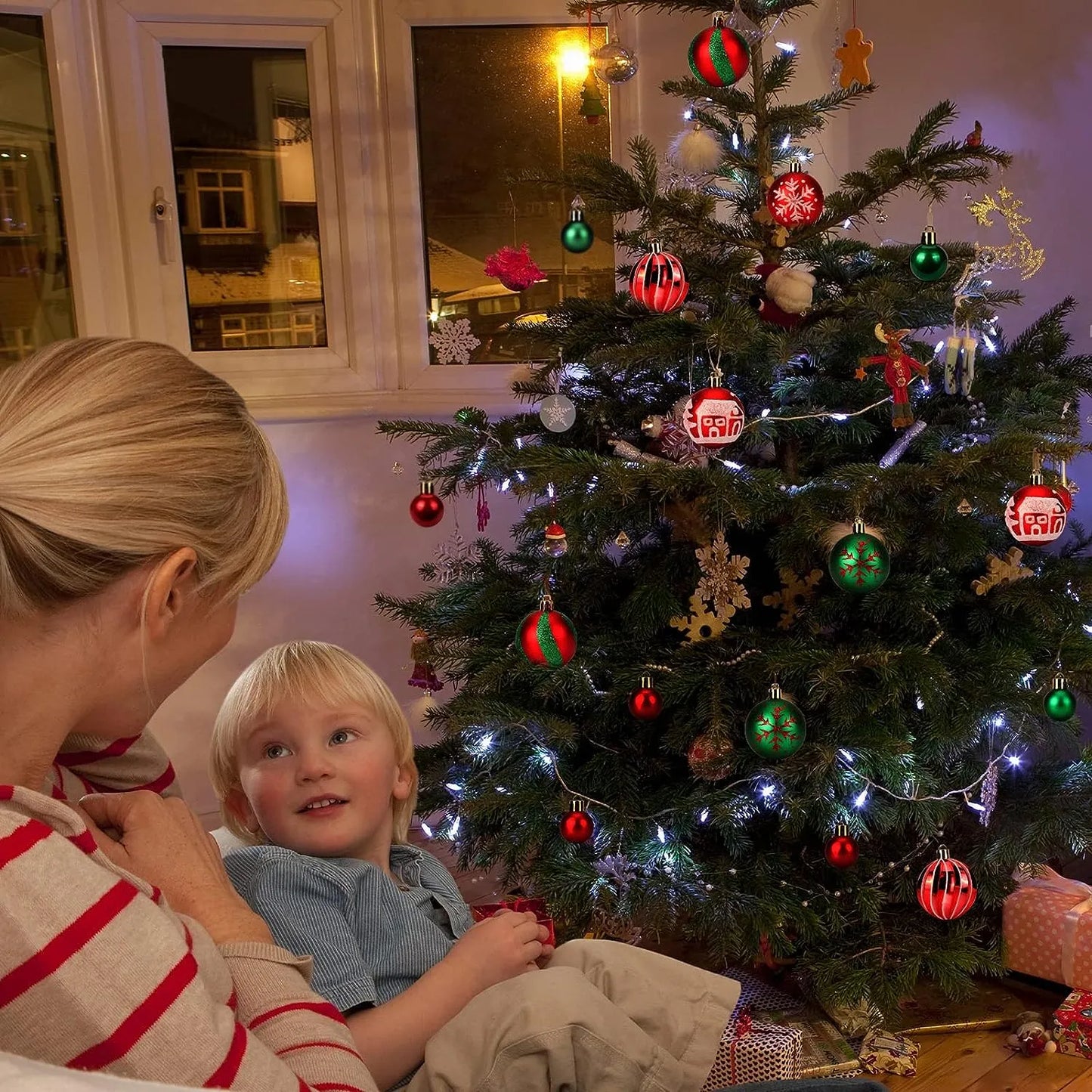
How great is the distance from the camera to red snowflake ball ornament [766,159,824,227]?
5.99 ft

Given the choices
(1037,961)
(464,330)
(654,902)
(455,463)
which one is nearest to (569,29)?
(464,330)

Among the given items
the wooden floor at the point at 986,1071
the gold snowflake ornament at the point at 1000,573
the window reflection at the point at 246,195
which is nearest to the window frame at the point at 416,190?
the window reflection at the point at 246,195

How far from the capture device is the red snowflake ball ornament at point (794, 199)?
5.99ft

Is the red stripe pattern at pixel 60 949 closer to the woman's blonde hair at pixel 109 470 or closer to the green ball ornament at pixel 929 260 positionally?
the woman's blonde hair at pixel 109 470

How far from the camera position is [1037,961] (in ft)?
6.86

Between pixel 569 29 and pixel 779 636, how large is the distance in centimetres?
166

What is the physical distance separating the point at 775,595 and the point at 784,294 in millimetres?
501

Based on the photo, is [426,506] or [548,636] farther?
[426,506]

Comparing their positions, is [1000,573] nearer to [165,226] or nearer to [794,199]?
[794,199]

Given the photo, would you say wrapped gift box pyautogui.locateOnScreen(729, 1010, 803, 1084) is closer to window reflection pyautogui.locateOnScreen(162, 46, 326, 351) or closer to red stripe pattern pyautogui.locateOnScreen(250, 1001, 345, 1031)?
red stripe pattern pyautogui.locateOnScreen(250, 1001, 345, 1031)

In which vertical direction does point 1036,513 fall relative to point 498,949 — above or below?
above

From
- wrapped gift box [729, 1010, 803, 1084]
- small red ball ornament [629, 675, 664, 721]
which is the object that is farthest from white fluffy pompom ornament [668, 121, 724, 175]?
wrapped gift box [729, 1010, 803, 1084]

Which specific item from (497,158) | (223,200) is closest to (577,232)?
(497,158)

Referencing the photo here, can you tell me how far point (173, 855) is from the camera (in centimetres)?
91
